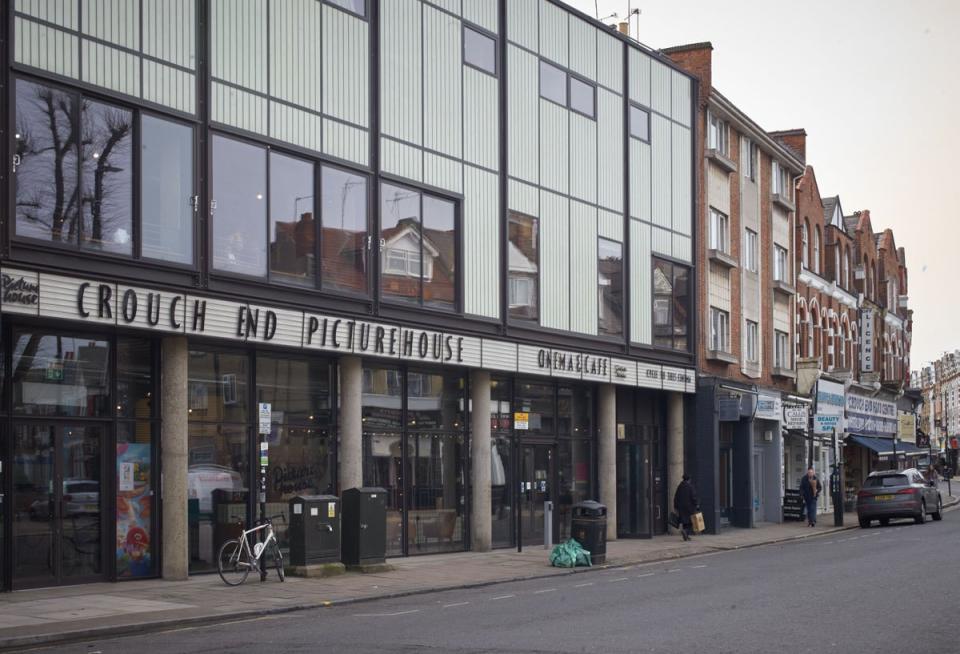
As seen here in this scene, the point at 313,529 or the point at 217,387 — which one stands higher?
the point at 217,387

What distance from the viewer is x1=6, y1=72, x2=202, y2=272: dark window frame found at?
17.5 meters

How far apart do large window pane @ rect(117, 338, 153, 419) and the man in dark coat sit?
16.0 metres

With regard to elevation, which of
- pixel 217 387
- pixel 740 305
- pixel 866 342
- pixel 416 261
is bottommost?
pixel 217 387

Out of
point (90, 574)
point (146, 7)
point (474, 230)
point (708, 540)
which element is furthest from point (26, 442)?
point (708, 540)

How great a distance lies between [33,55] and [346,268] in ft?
24.0

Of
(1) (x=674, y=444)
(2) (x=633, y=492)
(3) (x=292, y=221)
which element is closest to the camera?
(3) (x=292, y=221)

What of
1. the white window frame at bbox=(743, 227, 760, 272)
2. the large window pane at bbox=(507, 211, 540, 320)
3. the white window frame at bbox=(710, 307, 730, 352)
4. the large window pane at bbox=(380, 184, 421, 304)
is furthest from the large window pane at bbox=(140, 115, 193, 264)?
the white window frame at bbox=(743, 227, 760, 272)

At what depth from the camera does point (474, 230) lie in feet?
88.3

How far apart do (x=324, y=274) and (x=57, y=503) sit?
21.2ft

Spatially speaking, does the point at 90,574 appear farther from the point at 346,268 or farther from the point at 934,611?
the point at 934,611

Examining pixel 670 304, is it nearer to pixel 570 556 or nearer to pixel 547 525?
pixel 547 525

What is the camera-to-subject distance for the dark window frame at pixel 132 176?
17.5 meters

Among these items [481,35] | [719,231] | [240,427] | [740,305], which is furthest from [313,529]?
[740,305]

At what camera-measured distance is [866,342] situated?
180 feet
